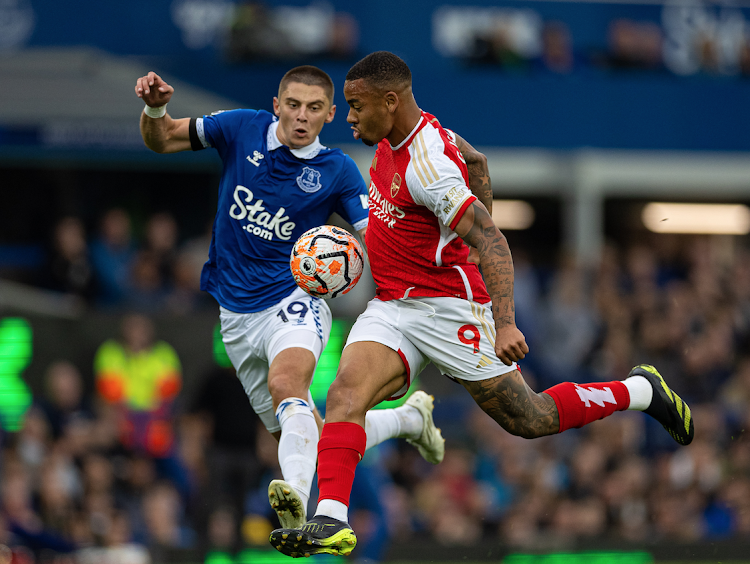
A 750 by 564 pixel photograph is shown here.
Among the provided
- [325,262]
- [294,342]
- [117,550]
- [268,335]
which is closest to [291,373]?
[294,342]

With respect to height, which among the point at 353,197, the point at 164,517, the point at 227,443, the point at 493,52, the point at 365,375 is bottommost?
the point at 164,517

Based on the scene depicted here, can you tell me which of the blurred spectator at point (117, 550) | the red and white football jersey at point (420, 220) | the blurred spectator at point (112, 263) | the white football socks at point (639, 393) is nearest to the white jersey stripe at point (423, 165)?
the red and white football jersey at point (420, 220)

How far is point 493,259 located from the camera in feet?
18.5

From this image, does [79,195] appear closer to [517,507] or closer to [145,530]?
[145,530]

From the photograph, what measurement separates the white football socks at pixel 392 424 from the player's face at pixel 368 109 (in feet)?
6.41

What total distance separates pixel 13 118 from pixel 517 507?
27.9 feet

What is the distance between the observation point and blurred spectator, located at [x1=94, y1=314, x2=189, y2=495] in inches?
478

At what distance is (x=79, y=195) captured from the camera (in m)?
16.5

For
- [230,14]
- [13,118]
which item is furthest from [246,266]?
[230,14]

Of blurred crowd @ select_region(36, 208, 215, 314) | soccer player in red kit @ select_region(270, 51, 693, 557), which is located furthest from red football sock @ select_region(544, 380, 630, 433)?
blurred crowd @ select_region(36, 208, 215, 314)

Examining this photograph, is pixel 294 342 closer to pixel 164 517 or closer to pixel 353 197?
pixel 353 197

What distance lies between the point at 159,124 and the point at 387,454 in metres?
7.06

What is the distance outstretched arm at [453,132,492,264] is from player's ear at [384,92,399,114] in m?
0.51

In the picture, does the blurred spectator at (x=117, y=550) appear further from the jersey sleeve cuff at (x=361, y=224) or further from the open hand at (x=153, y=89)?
the open hand at (x=153, y=89)
